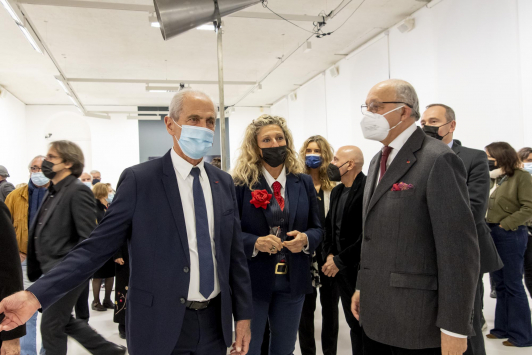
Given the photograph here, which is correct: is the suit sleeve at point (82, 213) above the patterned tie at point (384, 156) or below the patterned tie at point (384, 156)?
below

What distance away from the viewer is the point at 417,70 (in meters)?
6.64

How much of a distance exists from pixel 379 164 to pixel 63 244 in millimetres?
2244

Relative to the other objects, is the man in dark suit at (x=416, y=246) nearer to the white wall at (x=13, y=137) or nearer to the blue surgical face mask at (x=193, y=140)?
the blue surgical face mask at (x=193, y=140)

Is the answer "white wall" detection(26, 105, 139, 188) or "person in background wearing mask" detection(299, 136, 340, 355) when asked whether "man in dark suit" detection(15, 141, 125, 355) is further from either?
"white wall" detection(26, 105, 139, 188)

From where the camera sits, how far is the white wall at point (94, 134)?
13836mm

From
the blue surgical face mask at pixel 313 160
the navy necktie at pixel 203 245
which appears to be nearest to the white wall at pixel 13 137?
the blue surgical face mask at pixel 313 160

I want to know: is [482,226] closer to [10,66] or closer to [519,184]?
[519,184]

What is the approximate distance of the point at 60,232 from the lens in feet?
8.91

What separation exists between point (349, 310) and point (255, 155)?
Answer: 4.28ft

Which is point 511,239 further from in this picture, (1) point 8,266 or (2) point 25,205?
(2) point 25,205

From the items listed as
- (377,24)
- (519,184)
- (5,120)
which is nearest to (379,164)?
(519,184)

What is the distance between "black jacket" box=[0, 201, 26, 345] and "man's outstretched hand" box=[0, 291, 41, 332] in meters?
0.39

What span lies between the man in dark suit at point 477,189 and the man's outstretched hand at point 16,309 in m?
2.05

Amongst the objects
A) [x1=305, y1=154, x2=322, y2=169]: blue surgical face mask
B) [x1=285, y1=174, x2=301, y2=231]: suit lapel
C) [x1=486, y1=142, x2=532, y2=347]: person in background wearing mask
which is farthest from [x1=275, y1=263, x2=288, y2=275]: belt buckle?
[x1=486, y1=142, x2=532, y2=347]: person in background wearing mask
